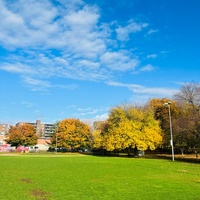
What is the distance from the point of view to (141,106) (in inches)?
2482

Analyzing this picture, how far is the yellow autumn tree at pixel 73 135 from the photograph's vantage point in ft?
265

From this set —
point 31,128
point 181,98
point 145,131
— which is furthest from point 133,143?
point 31,128

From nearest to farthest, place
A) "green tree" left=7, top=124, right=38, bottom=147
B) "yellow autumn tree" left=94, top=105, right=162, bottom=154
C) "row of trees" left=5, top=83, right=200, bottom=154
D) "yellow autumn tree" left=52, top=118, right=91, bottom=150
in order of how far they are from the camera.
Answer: "row of trees" left=5, top=83, right=200, bottom=154 < "yellow autumn tree" left=94, top=105, right=162, bottom=154 < "yellow autumn tree" left=52, top=118, right=91, bottom=150 < "green tree" left=7, top=124, right=38, bottom=147

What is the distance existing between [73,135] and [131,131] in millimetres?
34665

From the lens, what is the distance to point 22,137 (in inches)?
3418

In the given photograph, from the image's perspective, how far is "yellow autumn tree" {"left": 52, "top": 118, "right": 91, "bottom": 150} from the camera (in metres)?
80.7

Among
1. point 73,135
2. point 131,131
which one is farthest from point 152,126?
point 73,135

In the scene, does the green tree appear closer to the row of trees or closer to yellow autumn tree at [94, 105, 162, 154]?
the row of trees

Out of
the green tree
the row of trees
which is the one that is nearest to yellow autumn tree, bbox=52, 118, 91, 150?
the green tree

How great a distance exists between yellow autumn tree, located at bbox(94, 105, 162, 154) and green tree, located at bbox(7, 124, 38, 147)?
4039 cm

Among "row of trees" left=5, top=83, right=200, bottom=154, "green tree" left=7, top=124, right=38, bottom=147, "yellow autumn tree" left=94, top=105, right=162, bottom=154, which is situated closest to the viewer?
"row of trees" left=5, top=83, right=200, bottom=154

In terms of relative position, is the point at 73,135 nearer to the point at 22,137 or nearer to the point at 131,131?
the point at 22,137

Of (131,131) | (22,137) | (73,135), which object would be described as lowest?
(22,137)

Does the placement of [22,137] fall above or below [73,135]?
below
